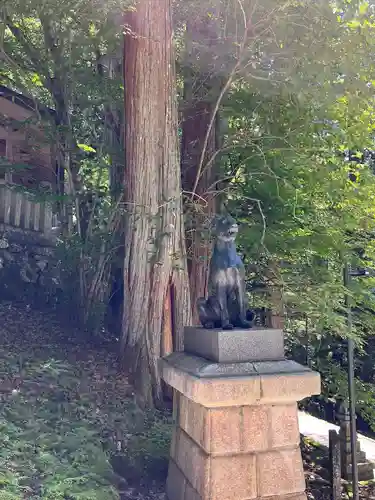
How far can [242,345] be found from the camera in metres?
3.69

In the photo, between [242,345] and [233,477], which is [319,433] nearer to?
[233,477]

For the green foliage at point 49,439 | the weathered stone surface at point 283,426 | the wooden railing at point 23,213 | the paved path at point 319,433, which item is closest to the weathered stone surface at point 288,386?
the weathered stone surface at point 283,426

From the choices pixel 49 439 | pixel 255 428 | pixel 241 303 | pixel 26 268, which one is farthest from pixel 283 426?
pixel 26 268

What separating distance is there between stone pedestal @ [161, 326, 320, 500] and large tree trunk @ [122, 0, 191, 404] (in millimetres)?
2218

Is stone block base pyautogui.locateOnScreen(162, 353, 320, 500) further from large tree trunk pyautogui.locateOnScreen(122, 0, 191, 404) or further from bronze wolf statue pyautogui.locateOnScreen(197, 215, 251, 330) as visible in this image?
large tree trunk pyautogui.locateOnScreen(122, 0, 191, 404)

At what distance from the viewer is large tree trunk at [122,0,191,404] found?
6.03 m

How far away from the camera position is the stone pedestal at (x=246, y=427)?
3.49 metres

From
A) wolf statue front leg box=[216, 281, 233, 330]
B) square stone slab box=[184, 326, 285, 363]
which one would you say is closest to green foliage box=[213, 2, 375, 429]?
wolf statue front leg box=[216, 281, 233, 330]

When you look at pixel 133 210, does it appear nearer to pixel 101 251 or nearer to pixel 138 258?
pixel 138 258

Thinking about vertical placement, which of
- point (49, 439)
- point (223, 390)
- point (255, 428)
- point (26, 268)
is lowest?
point (49, 439)

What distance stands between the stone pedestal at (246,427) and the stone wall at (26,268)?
17.2ft

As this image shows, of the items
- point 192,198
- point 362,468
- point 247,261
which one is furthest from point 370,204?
point 362,468

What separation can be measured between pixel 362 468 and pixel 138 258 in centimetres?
363

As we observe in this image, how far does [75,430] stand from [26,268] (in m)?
5.12
